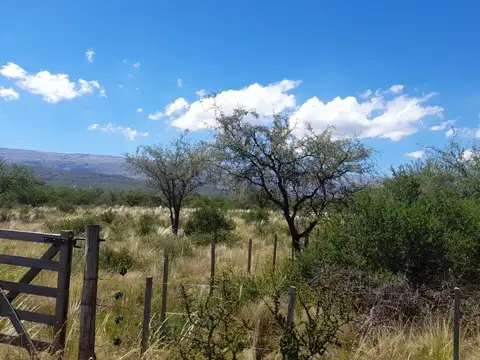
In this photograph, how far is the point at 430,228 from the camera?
7.90 meters

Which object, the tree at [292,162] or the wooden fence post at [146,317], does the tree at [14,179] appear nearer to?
the tree at [292,162]

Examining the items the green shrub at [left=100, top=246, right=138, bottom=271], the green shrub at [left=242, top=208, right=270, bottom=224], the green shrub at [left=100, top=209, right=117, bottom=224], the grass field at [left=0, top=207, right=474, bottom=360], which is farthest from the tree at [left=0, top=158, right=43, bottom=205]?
the green shrub at [left=100, top=246, right=138, bottom=271]

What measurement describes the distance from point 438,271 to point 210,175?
9.49 metres

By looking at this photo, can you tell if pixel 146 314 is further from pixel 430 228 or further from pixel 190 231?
pixel 190 231

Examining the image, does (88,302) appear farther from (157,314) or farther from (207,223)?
(207,223)

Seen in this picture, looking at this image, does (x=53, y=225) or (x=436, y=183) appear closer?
(x=436, y=183)

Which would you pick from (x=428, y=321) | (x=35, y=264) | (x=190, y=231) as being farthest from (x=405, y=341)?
(x=190, y=231)

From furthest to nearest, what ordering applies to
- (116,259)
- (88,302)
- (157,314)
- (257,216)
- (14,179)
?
(14,179)
(257,216)
(116,259)
(157,314)
(88,302)

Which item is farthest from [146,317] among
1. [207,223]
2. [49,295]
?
[207,223]

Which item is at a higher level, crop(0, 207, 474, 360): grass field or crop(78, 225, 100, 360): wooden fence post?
crop(78, 225, 100, 360): wooden fence post

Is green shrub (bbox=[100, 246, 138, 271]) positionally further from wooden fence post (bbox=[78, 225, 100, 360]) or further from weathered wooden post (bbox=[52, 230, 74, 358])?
wooden fence post (bbox=[78, 225, 100, 360])

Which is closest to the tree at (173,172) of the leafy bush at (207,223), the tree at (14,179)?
the leafy bush at (207,223)

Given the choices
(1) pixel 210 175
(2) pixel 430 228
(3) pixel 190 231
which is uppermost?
(1) pixel 210 175

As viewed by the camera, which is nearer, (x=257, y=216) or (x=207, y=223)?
(x=207, y=223)
